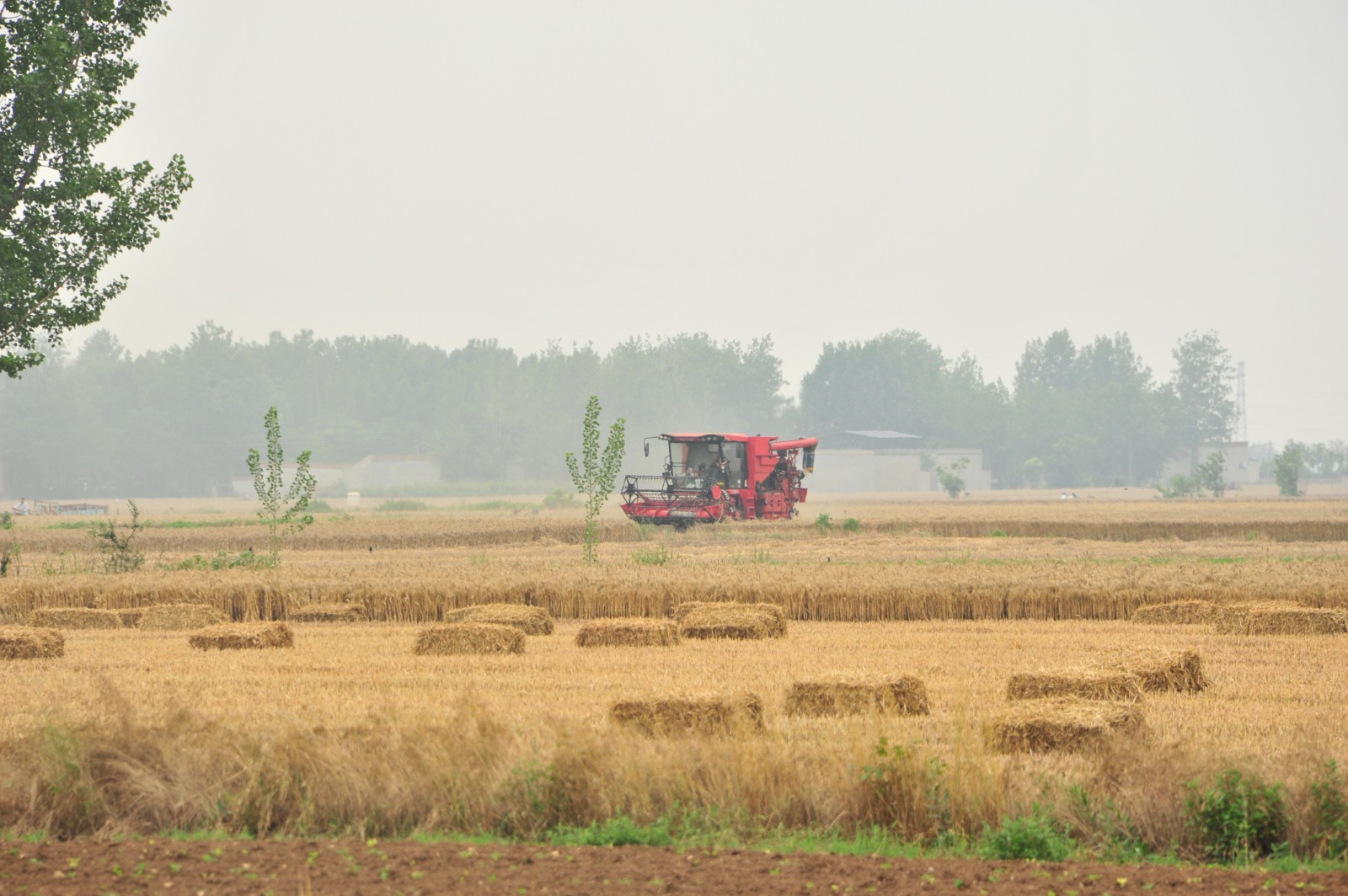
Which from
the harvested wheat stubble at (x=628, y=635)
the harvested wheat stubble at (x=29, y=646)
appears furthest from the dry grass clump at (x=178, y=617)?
the harvested wheat stubble at (x=628, y=635)

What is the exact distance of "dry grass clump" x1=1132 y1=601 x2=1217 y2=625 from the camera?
61.7 feet

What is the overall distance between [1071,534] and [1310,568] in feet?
65.4

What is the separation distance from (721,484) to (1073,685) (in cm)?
3456

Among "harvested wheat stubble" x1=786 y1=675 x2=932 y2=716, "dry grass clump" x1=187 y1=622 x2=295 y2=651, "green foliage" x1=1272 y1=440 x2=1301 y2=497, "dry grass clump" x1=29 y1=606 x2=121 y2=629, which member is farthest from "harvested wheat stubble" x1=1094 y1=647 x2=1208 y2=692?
"green foliage" x1=1272 y1=440 x2=1301 y2=497

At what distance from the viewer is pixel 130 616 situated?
20.0m

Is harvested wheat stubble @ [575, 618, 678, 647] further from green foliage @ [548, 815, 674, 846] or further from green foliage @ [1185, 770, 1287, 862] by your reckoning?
green foliage @ [1185, 770, 1287, 862]

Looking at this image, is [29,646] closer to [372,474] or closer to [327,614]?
[327,614]

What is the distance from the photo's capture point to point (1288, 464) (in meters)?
84.2

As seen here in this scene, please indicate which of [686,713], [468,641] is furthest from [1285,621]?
[686,713]

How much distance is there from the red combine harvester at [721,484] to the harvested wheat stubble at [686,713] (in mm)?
32977

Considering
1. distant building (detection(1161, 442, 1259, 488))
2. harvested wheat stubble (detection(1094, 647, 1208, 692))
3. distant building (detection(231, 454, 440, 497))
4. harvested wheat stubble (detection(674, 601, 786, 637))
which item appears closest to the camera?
harvested wheat stubble (detection(1094, 647, 1208, 692))

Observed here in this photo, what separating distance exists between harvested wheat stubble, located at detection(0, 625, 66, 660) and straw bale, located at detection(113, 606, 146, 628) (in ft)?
12.1

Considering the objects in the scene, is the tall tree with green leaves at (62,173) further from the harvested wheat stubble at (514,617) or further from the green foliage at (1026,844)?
the green foliage at (1026,844)

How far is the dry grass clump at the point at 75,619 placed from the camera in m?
19.5
